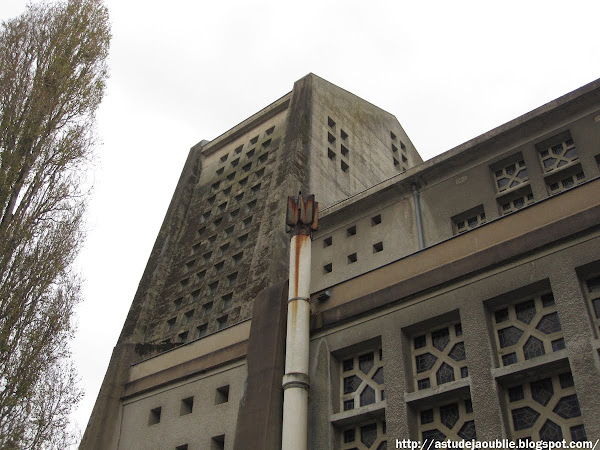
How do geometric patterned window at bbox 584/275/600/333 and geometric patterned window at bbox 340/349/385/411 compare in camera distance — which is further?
geometric patterned window at bbox 340/349/385/411

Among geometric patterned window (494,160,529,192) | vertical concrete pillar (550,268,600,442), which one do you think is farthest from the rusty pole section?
geometric patterned window (494,160,529,192)

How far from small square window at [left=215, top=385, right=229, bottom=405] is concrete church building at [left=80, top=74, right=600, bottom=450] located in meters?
0.04

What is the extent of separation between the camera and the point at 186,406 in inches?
522

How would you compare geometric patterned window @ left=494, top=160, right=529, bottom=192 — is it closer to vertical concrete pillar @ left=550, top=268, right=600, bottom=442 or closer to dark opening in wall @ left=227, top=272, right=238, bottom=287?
vertical concrete pillar @ left=550, top=268, right=600, bottom=442

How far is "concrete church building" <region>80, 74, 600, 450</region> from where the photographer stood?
879 cm

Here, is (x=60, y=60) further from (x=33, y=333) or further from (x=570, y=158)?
(x=570, y=158)

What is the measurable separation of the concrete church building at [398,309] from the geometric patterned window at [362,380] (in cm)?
3

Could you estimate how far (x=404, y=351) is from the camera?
10.1 meters

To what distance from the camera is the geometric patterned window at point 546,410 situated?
802 cm

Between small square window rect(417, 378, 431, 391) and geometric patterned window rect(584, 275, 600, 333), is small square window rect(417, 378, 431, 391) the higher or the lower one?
the lower one

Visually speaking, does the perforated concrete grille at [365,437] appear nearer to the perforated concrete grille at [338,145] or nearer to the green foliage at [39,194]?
the green foliage at [39,194]

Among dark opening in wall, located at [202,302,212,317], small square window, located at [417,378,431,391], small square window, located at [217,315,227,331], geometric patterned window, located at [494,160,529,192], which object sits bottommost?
small square window, located at [417,378,431,391]

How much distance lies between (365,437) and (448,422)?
152cm

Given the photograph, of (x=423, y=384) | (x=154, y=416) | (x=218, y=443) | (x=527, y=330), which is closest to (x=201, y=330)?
(x=154, y=416)
